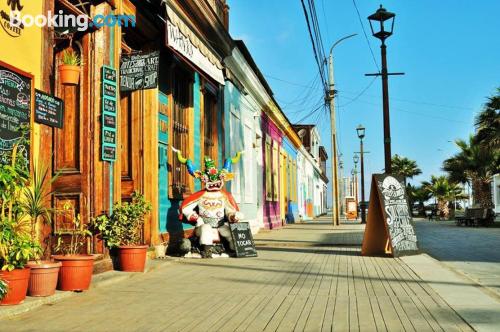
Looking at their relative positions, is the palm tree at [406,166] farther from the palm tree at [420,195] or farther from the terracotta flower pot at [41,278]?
the terracotta flower pot at [41,278]

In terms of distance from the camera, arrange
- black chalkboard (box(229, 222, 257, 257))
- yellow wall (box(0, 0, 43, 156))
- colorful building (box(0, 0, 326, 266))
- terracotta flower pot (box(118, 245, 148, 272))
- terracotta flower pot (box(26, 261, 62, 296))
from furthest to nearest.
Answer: black chalkboard (box(229, 222, 257, 257)), terracotta flower pot (box(118, 245, 148, 272)), colorful building (box(0, 0, 326, 266)), yellow wall (box(0, 0, 43, 156)), terracotta flower pot (box(26, 261, 62, 296))

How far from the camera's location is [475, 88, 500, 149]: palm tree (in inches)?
1035

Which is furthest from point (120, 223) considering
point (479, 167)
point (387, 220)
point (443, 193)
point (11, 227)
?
point (443, 193)

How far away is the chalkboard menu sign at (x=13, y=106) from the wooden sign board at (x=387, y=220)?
740 centimetres

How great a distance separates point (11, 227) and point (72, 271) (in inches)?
46.9

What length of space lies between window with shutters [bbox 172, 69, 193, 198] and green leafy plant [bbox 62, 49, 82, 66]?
3.68 meters

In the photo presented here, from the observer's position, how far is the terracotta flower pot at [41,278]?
5.88m

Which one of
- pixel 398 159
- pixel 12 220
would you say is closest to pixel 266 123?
pixel 12 220

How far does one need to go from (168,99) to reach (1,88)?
543cm

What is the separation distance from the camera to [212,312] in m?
5.72

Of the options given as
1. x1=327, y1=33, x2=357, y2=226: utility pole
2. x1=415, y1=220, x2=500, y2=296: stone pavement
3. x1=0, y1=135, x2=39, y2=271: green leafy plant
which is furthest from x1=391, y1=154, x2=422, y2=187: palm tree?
x1=0, y1=135, x2=39, y2=271: green leafy plant

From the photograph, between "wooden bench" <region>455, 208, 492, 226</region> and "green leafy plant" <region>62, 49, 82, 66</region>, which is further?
"wooden bench" <region>455, 208, 492, 226</region>

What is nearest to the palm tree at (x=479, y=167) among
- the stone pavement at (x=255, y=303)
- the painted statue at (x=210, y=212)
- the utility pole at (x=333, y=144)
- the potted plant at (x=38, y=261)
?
the utility pole at (x=333, y=144)

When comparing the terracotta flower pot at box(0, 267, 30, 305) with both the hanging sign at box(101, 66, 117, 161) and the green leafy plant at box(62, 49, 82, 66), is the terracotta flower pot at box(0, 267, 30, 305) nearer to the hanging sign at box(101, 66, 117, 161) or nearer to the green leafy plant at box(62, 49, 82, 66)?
the hanging sign at box(101, 66, 117, 161)
